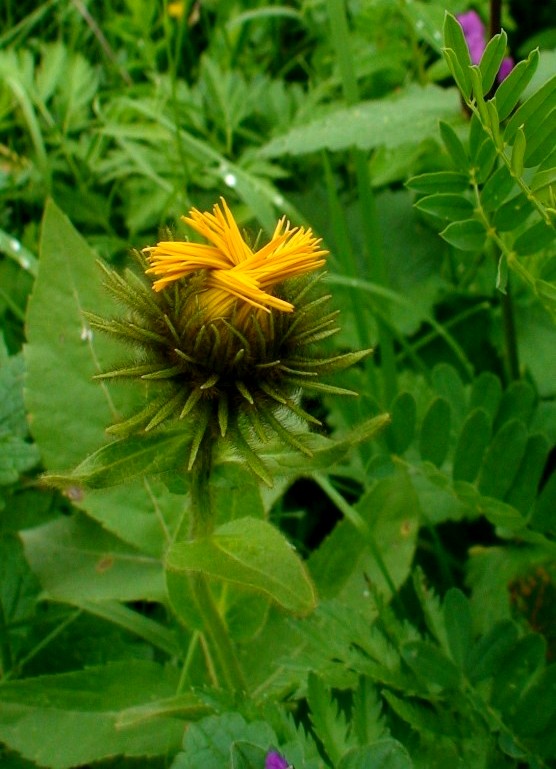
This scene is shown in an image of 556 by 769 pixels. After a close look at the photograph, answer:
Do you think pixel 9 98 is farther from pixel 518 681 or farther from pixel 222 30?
pixel 518 681

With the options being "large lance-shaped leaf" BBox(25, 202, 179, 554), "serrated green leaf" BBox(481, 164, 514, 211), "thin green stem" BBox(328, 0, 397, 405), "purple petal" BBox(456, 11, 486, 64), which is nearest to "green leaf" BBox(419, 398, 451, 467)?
"thin green stem" BBox(328, 0, 397, 405)

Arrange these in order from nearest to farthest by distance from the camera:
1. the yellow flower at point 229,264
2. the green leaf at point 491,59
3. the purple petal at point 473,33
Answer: the yellow flower at point 229,264 → the green leaf at point 491,59 → the purple petal at point 473,33

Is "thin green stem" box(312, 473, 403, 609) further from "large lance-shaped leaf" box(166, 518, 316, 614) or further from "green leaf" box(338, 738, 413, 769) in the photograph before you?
"green leaf" box(338, 738, 413, 769)

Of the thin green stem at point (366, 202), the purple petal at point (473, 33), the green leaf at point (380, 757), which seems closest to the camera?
the green leaf at point (380, 757)

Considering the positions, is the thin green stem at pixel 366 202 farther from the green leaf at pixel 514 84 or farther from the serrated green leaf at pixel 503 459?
the green leaf at pixel 514 84

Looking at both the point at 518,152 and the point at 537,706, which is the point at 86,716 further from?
the point at 518,152

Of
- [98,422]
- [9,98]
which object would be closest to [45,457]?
[98,422]

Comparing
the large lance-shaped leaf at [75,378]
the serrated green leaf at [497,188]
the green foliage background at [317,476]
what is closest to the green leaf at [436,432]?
the green foliage background at [317,476]
